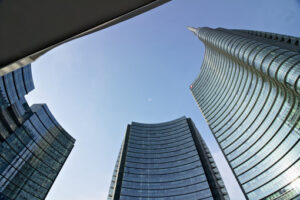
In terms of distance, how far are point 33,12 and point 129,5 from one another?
3.98 ft

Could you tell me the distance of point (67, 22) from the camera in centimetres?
205

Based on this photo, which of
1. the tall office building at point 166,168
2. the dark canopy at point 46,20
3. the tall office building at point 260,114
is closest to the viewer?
the dark canopy at point 46,20

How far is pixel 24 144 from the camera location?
46.2 m

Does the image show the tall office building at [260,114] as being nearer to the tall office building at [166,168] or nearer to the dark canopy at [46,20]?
the tall office building at [166,168]

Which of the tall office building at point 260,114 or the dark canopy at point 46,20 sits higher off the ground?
the tall office building at point 260,114

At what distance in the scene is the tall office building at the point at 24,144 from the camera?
39.0m

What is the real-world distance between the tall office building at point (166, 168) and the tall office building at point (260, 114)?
13054 millimetres

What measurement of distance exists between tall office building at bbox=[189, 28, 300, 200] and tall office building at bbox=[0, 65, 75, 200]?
7028cm

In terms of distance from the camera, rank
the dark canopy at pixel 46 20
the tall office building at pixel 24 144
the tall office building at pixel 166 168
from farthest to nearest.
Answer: the tall office building at pixel 166 168 → the tall office building at pixel 24 144 → the dark canopy at pixel 46 20

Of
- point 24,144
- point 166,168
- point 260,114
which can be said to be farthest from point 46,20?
point 166,168

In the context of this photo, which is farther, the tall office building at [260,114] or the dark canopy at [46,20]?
the tall office building at [260,114]

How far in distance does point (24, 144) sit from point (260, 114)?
8218 centimetres

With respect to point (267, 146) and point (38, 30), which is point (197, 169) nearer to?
point (267, 146)

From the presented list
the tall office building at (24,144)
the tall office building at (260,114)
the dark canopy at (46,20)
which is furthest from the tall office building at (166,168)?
the dark canopy at (46,20)
